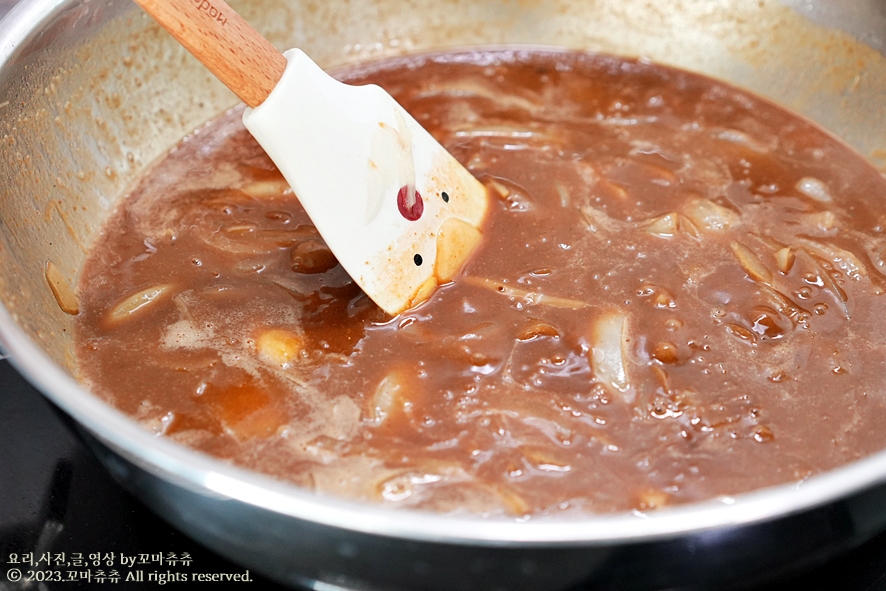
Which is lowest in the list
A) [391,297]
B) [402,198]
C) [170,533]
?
[170,533]

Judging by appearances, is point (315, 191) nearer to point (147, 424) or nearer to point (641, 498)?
point (147, 424)

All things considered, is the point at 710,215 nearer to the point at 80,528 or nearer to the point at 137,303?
the point at 137,303

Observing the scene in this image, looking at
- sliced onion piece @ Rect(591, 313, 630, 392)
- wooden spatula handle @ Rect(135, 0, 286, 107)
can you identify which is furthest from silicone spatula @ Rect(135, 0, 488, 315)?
sliced onion piece @ Rect(591, 313, 630, 392)

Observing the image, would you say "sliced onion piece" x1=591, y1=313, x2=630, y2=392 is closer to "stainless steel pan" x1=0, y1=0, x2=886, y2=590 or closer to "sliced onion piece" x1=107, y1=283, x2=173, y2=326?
"stainless steel pan" x1=0, y1=0, x2=886, y2=590

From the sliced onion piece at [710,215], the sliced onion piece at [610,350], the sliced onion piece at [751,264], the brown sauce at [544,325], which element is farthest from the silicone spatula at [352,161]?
the sliced onion piece at [751,264]

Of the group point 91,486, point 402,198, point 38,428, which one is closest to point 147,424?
point 91,486

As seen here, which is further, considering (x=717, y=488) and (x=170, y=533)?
(x=170, y=533)
